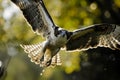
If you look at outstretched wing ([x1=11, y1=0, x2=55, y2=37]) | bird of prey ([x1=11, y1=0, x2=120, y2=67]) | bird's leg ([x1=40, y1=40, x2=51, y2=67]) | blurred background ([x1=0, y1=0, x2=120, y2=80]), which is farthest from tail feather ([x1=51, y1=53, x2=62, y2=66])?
blurred background ([x1=0, y1=0, x2=120, y2=80])

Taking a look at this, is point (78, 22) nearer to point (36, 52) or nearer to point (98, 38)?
point (98, 38)

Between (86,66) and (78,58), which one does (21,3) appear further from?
(86,66)

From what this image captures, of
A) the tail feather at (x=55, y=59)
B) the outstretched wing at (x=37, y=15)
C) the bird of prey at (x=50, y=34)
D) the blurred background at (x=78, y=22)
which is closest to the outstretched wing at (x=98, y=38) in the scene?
the bird of prey at (x=50, y=34)

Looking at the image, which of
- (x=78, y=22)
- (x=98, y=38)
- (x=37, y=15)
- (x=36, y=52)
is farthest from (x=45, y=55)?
(x=78, y=22)

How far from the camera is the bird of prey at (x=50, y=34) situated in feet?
34.6

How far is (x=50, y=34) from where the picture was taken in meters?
10.6

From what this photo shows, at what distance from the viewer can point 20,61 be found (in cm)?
3225

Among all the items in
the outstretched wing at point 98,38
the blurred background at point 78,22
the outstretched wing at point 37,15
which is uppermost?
the outstretched wing at point 37,15

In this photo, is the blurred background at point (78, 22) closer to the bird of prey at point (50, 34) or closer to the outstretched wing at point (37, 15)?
the bird of prey at point (50, 34)

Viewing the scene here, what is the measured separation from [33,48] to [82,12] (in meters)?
6.69

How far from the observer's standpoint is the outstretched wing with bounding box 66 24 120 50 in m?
11.2

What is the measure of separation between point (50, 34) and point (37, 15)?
37 cm

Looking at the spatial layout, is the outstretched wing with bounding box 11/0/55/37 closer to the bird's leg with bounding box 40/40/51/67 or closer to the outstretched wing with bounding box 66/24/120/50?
the bird's leg with bounding box 40/40/51/67

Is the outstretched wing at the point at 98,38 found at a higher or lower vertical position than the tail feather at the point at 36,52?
lower
